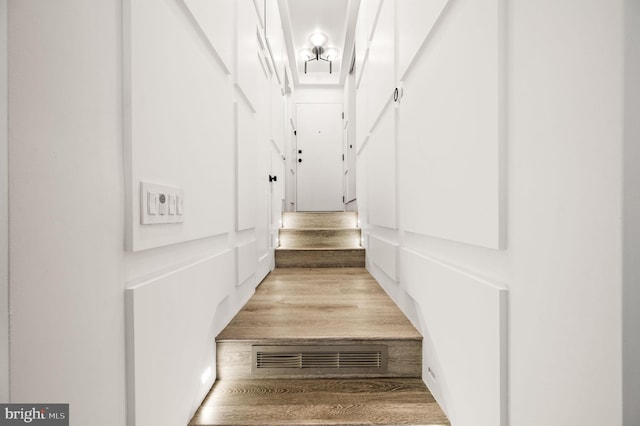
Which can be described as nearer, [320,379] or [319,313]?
[320,379]

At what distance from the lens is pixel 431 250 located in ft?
4.18

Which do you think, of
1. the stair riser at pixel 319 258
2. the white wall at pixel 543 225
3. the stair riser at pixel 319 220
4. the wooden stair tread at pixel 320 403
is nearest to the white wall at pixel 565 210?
the white wall at pixel 543 225

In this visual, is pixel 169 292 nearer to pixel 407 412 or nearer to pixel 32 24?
pixel 32 24

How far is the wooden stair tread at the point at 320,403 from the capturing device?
3.54 ft

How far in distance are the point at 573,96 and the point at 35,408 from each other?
1.11 m

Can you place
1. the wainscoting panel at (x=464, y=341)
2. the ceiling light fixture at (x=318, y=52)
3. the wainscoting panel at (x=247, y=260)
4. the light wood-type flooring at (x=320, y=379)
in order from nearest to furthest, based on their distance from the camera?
the wainscoting panel at (x=464, y=341)
the light wood-type flooring at (x=320, y=379)
the wainscoting panel at (x=247, y=260)
the ceiling light fixture at (x=318, y=52)

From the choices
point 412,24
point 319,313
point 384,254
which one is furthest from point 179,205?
point 384,254

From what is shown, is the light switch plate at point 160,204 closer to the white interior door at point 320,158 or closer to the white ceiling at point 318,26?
the white ceiling at point 318,26

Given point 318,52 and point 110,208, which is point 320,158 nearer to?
point 318,52

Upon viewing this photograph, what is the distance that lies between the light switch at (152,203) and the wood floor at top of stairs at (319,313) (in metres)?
0.78

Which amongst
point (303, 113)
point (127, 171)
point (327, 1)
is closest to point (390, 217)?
point (127, 171)

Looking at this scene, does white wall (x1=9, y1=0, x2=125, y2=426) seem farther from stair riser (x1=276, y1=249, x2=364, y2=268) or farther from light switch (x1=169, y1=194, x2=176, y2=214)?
stair riser (x1=276, y1=249, x2=364, y2=268)

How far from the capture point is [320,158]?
5586 mm

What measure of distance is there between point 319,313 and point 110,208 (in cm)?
123
